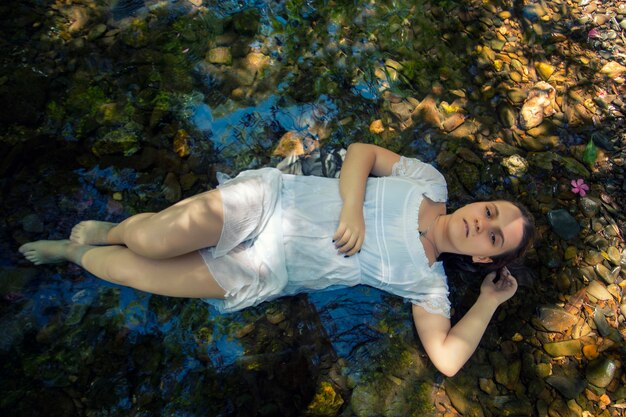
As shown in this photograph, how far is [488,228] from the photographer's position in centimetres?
249

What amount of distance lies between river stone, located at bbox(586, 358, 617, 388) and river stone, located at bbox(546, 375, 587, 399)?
0.24 feet

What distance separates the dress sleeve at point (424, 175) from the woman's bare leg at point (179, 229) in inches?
46.6

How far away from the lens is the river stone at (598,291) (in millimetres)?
3244

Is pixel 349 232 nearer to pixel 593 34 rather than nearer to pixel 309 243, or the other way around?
pixel 309 243

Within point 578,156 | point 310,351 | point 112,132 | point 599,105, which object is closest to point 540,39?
point 599,105

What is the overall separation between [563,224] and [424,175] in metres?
1.33

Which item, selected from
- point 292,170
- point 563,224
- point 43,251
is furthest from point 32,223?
point 563,224

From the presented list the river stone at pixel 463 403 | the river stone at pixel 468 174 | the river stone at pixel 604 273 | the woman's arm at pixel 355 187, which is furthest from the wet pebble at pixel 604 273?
the woman's arm at pixel 355 187

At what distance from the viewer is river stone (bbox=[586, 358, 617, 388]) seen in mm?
3018

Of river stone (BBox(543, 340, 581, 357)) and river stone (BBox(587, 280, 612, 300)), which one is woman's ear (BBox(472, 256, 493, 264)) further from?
river stone (BBox(587, 280, 612, 300))

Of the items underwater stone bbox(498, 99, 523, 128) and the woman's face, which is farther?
underwater stone bbox(498, 99, 523, 128)

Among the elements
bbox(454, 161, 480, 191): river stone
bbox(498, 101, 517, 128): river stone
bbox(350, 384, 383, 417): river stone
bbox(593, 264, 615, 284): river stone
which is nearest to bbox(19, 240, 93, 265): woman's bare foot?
bbox(350, 384, 383, 417): river stone

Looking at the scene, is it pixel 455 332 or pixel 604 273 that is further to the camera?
pixel 604 273

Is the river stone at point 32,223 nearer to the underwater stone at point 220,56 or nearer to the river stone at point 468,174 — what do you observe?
the underwater stone at point 220,56
